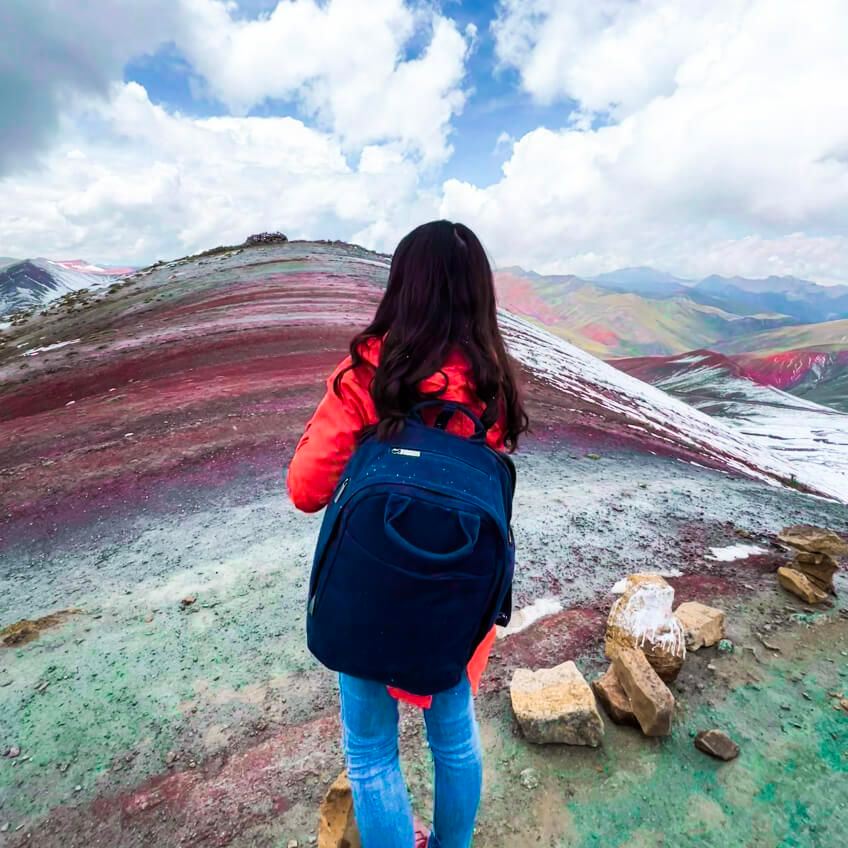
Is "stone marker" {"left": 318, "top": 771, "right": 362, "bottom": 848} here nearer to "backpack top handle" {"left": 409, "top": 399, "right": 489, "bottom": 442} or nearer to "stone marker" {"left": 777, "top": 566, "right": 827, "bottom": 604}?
"backpack top handle" {"left": 409, "top": 399, "right": 489, "bottom": 442}

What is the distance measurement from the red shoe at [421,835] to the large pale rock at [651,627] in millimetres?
1615

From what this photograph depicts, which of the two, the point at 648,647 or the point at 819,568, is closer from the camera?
the point at 648,647

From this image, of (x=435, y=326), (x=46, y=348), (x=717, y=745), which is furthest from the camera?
(x=46, y=348)

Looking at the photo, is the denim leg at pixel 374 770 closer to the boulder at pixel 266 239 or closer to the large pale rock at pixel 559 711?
the large pale rock at pixel 559 711

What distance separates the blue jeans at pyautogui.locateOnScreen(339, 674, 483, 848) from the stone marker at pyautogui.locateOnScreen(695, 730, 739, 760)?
1681 mm

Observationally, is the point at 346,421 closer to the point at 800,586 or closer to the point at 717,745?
the point at 717,745

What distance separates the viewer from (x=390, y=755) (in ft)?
5.71

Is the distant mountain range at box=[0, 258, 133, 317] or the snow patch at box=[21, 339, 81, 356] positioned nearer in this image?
the snow patch at box=[21, 339, 81, 356]

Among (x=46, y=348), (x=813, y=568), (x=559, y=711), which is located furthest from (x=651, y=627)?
(x=46, y=348)

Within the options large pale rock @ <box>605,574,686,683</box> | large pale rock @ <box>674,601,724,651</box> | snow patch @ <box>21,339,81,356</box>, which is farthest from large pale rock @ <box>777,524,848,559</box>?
snow patch @ <box>21,339,81,356</box>

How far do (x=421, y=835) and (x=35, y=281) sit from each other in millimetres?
83837

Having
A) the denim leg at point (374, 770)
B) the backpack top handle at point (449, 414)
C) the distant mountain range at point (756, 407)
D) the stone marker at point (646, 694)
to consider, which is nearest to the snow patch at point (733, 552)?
the stone marker at point (646, 694)

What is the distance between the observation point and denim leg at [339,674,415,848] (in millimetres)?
1661

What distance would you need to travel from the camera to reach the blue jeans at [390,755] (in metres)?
1.66
